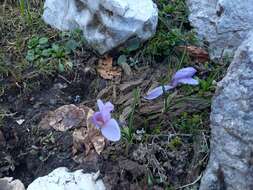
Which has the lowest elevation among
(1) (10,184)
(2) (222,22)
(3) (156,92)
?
(1) (10,184)

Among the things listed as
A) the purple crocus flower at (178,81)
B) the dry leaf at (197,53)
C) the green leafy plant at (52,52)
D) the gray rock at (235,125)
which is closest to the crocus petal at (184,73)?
the purple crocus flower at (178,81)

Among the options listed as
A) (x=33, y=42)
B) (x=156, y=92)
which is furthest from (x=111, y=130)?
(x=33, y=42)

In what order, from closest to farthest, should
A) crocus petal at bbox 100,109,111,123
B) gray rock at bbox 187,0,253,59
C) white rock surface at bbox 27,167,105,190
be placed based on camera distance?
white rock surface at bbox 27,167,105,190 < crocus petal at bbox 100,109,111,123 < gray rock at bbox 187,0,253,59

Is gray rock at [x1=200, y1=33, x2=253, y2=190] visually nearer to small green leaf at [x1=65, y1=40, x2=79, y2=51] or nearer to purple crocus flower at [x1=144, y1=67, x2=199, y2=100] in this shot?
purple crocus flower at [x1=144, y1=67, x2=199, y2=100]

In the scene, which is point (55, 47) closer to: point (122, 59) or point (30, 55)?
point (30, 55)

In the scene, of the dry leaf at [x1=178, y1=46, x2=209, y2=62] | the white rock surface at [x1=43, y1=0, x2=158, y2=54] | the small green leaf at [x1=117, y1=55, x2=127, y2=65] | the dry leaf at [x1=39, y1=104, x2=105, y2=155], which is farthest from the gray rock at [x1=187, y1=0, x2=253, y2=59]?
the dry leaf at [x1=39, y1=104, x2=105, y2=155]

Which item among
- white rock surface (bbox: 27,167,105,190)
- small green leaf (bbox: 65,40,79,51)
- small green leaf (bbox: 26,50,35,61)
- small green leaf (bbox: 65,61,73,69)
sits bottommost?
white rock surface (bbox: 27,167,105,190)
